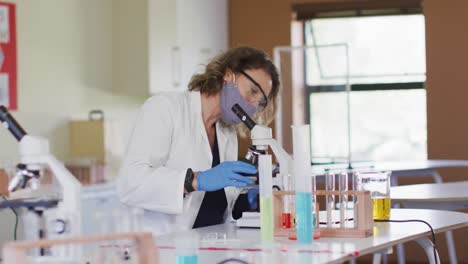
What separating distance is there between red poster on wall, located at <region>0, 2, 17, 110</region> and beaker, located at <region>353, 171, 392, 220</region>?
8.46 ft

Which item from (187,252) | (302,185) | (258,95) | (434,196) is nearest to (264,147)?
(302,185)

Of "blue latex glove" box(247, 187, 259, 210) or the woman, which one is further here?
"blue latex glove" box(247, 187, 259, 210)

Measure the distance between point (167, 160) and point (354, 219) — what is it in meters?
0.81

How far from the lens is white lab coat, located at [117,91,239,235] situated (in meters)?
3.09

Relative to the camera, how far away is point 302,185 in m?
2.58

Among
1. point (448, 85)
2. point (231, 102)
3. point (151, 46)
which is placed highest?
point (151, 46)

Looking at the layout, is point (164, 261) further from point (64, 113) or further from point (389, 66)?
point (389, 66)

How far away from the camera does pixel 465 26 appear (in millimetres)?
6266

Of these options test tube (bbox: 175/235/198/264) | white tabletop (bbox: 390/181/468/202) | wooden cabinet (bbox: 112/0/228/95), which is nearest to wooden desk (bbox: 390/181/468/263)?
white tabletop (bbox: 390/181/468/202)

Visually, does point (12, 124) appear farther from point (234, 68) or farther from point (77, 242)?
point (234, 68)

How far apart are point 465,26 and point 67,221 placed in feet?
15.4

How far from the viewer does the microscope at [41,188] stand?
2096 mm

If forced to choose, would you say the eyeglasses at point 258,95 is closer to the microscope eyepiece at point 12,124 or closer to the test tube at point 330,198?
the test tube at point 330,198

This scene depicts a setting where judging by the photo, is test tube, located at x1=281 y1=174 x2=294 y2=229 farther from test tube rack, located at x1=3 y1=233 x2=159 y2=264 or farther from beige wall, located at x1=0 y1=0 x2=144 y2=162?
beige wall, located at x1=0 y1=0 x2=144 y2=162
